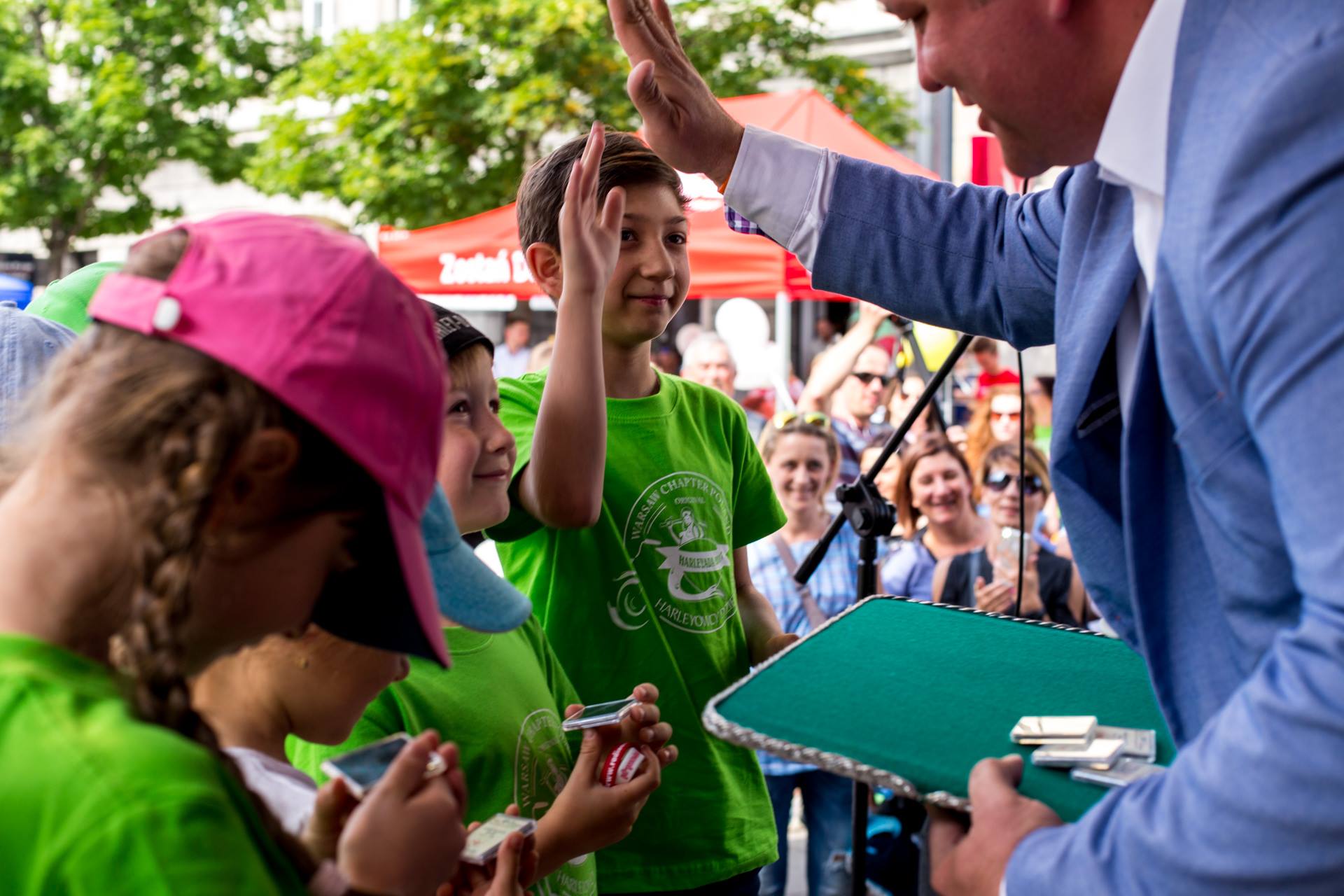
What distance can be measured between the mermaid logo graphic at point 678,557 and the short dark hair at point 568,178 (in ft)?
1.63

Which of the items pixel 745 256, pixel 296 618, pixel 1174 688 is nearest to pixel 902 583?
pixel 745 256

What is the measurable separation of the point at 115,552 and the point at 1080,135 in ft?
3.15

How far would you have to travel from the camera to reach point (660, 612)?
218 centimetres

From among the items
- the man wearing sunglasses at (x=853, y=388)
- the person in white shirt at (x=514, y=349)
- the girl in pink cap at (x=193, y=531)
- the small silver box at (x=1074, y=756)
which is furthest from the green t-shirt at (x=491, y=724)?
the person in white shirt at (x=514, y=349)

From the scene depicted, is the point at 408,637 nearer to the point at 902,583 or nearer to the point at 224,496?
the point at 224,496

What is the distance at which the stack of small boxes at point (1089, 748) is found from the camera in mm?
1187

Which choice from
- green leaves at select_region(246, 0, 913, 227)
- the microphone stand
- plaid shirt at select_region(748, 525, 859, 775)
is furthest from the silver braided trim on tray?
green leaves at select_region(246, 0, 913, 227)

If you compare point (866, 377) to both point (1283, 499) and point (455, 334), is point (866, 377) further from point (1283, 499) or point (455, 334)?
point (1283, 499)

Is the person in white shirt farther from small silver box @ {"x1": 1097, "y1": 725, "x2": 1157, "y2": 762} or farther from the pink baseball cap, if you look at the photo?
the pink baseball cap

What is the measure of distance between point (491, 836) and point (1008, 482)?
3.90 metres

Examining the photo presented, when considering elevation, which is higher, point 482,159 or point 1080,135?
point 1080,135

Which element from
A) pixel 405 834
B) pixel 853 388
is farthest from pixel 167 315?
pixel 853 388

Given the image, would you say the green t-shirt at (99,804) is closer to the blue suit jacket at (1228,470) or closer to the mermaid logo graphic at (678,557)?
the blue suit jacket at (1228,470)

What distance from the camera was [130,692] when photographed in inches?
35.3
